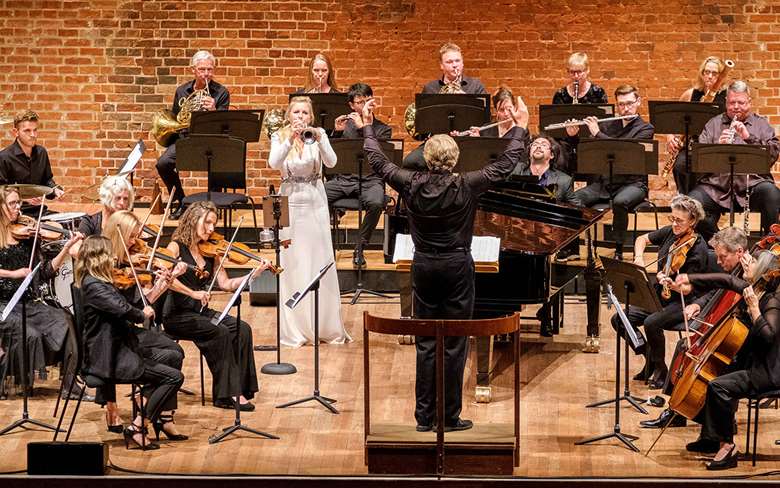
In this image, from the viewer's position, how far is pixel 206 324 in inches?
293

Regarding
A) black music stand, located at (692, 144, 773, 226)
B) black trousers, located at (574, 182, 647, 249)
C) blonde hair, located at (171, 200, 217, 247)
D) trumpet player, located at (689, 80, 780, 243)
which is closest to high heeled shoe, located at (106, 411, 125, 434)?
blonde hair, located at (171, 200, 217, 247)

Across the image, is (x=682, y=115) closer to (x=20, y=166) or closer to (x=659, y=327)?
(x=659, y=327)

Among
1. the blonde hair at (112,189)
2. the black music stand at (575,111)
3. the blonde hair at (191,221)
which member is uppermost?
the black music stand at (575,111)

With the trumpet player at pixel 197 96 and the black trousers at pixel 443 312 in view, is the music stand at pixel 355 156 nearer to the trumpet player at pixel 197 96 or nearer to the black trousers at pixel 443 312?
the trumpet player at pixel 197 96

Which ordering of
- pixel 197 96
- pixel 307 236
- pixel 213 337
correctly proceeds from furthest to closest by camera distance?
pixel 197 96, pixel 307 236, pixel 213 337

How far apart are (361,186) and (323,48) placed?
2.48 meters

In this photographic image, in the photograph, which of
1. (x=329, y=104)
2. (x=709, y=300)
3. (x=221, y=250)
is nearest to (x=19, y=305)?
(x=221, y=250)

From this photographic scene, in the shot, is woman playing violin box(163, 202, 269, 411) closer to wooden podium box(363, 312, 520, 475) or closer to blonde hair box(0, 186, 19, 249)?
blonde hair box(0, 186, 19, 249)

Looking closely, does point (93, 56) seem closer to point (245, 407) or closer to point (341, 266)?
point (341, 266)

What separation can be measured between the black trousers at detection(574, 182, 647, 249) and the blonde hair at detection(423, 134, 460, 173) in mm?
3253

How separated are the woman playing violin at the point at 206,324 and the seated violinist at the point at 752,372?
253cm

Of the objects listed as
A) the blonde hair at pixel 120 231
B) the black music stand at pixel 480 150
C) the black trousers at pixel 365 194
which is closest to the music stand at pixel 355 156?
the black trousers at pixel 365 194

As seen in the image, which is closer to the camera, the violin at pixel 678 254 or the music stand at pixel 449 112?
the violin at pixel 678 254

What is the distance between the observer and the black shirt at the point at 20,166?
9805mm
